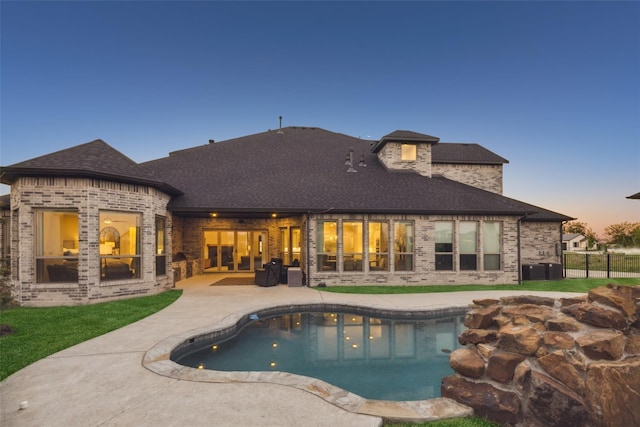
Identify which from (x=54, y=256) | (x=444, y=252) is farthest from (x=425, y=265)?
(x=54, y=256)

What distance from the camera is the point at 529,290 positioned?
1138 centimetres

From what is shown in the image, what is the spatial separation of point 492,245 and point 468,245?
1.17 meters

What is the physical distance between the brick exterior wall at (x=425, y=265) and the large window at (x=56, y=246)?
827cm

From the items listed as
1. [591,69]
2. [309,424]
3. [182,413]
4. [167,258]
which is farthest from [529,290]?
[591,69]

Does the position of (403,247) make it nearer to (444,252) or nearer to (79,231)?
(444,252)

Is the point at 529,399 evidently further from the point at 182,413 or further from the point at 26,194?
the point at 26,194

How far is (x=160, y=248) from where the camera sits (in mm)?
11367

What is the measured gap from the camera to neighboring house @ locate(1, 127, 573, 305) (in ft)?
29.5

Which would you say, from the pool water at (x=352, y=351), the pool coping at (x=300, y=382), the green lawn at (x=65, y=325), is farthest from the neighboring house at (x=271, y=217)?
the pool coping at (x=300, y=382)

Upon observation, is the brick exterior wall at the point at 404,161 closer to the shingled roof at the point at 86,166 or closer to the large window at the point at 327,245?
the large window at the point at 327,245

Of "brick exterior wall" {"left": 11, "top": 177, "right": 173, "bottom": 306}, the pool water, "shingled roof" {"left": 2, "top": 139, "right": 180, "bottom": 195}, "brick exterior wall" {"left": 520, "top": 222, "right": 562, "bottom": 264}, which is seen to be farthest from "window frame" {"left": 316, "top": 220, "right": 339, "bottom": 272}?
"brick exterior wall" {"left": 520, "top": 222, "right": 562, "bottom": 264}

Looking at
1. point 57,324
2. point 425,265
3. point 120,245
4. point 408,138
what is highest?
point 408,138

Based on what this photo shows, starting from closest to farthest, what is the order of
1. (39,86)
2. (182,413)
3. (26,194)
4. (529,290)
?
(182,413) → (26,194) → (529,290) → (39,86)

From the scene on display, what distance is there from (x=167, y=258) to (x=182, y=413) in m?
9.85
